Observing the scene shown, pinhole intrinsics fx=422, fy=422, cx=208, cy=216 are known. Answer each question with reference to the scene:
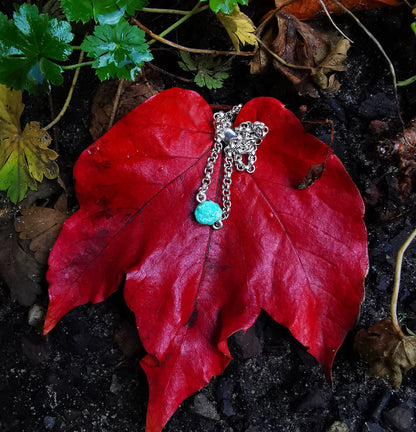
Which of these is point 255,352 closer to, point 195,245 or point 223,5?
point 195,245

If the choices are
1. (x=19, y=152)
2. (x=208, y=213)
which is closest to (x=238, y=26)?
(x=208, y=213)

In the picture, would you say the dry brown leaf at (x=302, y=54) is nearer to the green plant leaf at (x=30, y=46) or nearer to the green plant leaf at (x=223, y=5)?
the green plant leaf at (x=223, y=5)

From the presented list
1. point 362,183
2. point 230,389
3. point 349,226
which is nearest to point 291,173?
point 349,226

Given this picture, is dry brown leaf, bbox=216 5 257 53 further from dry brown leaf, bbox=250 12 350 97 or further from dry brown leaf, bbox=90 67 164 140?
dry brown leaf, bbox=90 67 164 140

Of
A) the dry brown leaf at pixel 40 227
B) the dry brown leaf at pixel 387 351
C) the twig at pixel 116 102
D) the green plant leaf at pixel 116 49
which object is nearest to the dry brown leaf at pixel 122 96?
the twig at pixel 116 102

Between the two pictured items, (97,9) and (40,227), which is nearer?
(97,9)

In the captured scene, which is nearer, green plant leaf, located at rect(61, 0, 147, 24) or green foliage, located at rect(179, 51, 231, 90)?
green plant leaf, located at rect(61, 0, 147, 24)

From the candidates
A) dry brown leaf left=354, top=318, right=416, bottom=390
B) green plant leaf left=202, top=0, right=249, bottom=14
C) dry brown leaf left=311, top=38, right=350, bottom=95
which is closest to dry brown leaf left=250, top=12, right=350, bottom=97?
dry brown leaf left=311, top=38, right=350, bottom=95
